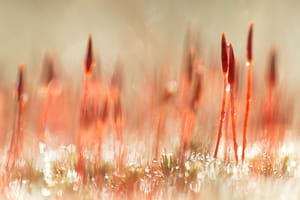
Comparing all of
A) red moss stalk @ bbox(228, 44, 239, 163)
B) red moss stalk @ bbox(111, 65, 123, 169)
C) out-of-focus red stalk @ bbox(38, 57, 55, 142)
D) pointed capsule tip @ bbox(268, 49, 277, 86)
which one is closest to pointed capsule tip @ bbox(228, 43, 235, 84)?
red moss stalk @ bbox(228, 44, 239, 163)

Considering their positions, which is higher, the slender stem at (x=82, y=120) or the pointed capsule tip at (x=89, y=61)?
the pointed capsule tip at (x=89, y=61)

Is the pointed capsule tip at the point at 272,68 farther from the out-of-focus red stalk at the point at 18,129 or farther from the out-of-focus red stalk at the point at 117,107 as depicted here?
the out-of-focus red stalk at the point at 18,129

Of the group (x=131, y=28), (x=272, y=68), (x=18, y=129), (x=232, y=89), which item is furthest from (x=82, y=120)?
(x=272, y=68)

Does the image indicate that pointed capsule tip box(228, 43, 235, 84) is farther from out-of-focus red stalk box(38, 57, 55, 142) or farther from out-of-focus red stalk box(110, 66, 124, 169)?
out-of-focus red stalk box(38, 57, 55, 142)

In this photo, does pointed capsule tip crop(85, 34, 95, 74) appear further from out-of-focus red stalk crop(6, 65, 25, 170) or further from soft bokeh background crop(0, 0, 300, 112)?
out-of-focus red stalk crop(6, 65, 25, 170)

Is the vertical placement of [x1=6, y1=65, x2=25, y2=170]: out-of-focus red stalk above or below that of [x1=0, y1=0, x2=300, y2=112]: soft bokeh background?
below

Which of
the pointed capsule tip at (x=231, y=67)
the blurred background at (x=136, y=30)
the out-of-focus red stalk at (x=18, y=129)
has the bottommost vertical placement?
the out-of-focus red stalk at (x=18, y=129)

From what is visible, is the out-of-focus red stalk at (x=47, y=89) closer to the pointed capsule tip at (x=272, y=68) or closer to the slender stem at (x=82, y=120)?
the slender stem at (x=82, y=120)


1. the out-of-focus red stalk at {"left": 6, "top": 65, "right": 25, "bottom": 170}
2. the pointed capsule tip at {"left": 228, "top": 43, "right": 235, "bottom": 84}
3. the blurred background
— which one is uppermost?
the blurred background

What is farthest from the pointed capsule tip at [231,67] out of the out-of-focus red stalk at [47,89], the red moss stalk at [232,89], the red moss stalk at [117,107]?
the out-of-focus red stalk at [47,89]

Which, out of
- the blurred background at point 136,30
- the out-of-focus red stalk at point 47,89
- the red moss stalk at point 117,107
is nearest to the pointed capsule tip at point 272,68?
the blurred background at point 136,30

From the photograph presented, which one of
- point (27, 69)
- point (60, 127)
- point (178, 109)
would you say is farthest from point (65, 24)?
point (178, 109)
